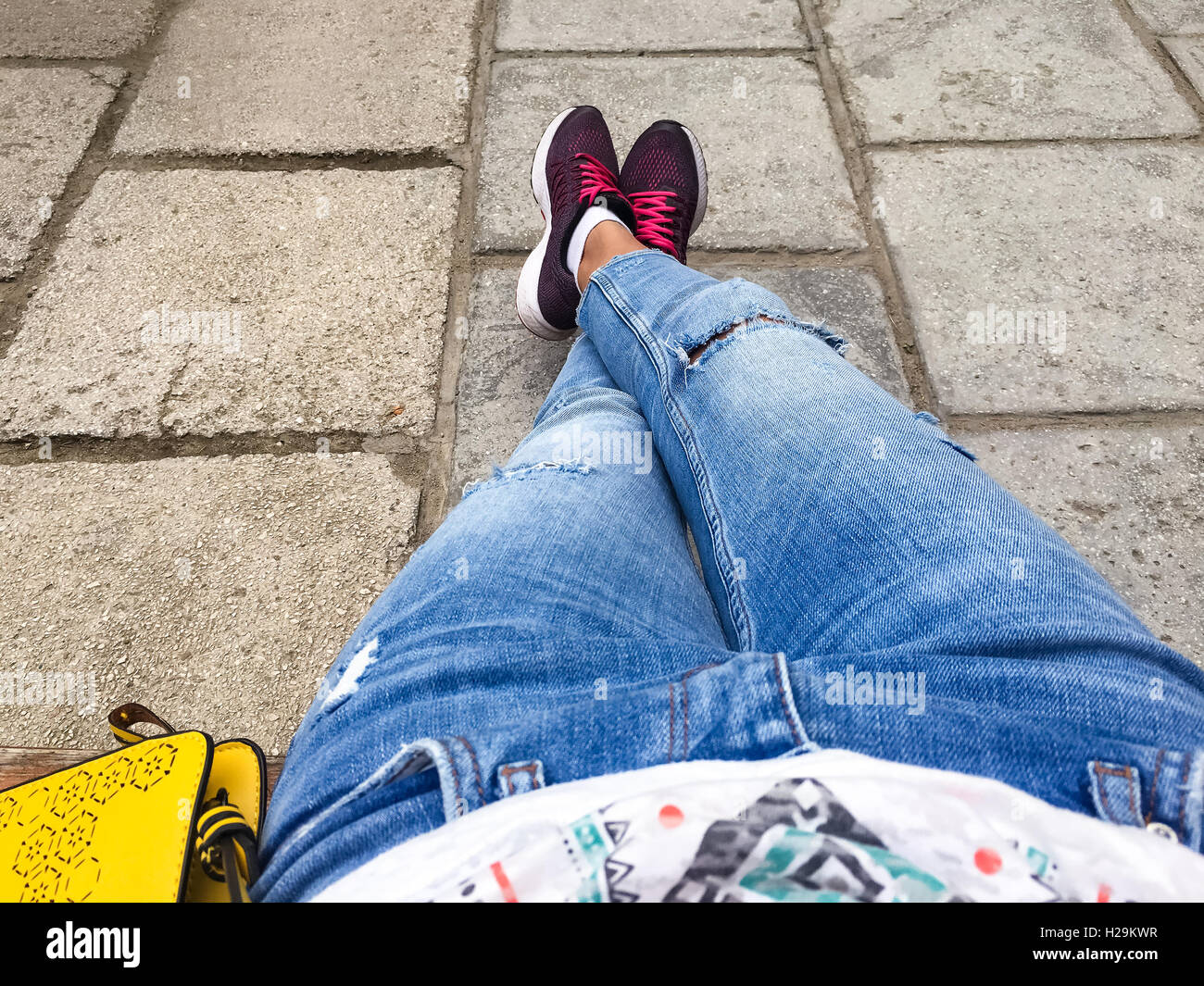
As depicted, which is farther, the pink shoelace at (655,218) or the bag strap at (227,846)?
the pink shoelace at (655,218)

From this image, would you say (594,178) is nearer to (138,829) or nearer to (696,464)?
(696,464)

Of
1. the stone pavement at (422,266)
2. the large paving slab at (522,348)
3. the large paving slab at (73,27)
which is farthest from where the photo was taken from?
the large paving slab at (73,27)

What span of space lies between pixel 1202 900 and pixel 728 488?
1.76ft

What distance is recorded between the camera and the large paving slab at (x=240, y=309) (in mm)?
1394

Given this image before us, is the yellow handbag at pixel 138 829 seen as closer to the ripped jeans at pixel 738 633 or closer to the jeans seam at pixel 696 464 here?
the ripped jeans at pixel 738 633

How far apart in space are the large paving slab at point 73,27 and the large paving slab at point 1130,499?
7.66 ft

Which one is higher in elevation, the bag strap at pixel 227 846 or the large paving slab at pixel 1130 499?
the large paving slab at pixel 1130 499

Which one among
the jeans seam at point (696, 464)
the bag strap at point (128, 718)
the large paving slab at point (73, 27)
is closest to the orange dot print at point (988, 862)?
the jeans seam at point (696, 464)

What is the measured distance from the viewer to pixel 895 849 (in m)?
0.47

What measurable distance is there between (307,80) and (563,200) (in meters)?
0.94

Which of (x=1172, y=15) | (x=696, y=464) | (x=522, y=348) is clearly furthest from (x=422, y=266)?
(x=1172, y=15)

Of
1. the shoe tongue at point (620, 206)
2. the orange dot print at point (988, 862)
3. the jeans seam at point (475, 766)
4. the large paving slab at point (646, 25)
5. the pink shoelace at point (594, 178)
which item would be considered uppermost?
the large paving slab at point (646, 25)

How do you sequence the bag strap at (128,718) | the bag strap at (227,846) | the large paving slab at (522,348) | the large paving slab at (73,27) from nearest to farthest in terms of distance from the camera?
the bag strap at (227,846) → the bag strap at (128,718) → the large paving slab at (522,348) → the large paving slab at (73,27)

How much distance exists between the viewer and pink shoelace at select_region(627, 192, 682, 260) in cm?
151
